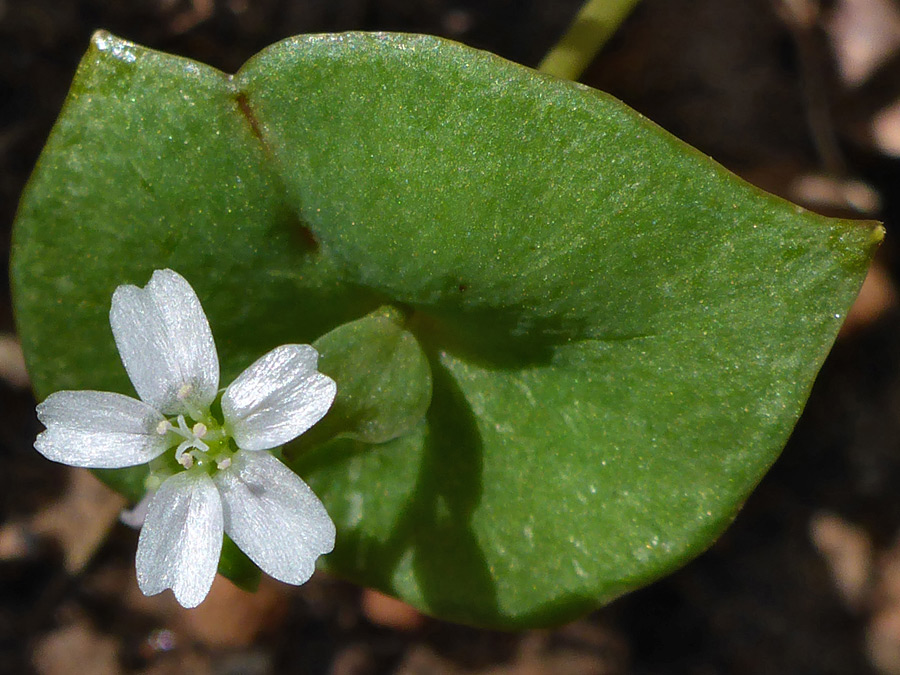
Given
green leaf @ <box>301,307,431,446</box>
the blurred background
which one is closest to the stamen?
green leaf @ <box>301,307,431,446</box>

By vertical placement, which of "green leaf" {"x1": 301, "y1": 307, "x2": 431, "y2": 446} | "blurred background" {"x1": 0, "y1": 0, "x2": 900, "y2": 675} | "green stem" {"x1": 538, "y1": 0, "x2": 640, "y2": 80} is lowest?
"blurred background" {"x1": 0, "y1": 0, "x2": 900, "y2": 675}

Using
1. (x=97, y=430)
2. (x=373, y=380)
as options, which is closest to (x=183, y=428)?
(x=97, y=430)

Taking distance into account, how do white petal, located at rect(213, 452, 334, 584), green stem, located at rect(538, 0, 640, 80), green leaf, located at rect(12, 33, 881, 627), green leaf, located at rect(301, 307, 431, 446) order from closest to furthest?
1. white petal, located at rect(213, 452, 334, 584)
2. green leaf, located at rect(12, 33, 881, 627)
3. green leaf, located at rect(301, 307, 431, 446)
4. green stem, located at rect(538, 0, 640, 80)

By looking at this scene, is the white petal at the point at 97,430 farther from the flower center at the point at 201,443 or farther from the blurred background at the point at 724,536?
the blurred background at the point at 724,536

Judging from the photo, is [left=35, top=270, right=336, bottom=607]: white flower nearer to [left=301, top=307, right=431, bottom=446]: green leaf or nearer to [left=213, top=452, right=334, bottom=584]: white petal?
[left=213, top=452, right=334, bottom=584]: white petal

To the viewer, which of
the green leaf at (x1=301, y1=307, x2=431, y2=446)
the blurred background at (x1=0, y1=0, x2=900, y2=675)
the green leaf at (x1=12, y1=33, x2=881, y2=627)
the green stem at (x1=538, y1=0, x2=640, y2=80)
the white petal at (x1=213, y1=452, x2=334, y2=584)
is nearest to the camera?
the white petal at (x1=213, y1=452, x2=334, y2=584)

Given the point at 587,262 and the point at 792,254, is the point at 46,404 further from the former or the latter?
the point at 792,254

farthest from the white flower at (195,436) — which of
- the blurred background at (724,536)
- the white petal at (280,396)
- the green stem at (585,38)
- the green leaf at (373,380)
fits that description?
the blurred background at (724,536)
